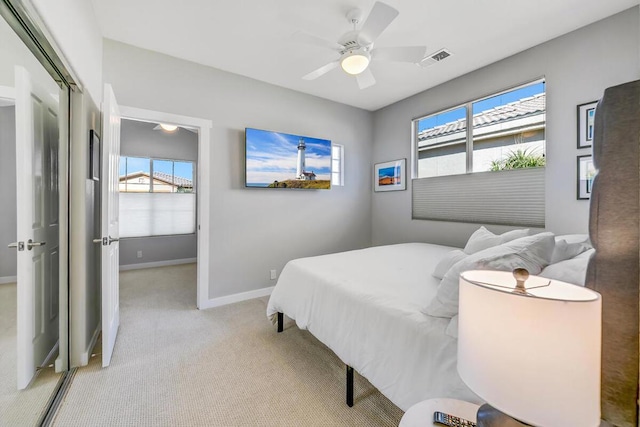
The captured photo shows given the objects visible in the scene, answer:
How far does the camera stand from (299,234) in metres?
3.82

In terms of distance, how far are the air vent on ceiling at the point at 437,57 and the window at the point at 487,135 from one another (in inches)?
29.0

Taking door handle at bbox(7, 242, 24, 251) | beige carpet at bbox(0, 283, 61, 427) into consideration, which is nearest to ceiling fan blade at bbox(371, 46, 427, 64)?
door handle at bbox(7, 242, 24, 251)

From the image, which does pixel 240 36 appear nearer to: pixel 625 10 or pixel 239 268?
pixel 239 268

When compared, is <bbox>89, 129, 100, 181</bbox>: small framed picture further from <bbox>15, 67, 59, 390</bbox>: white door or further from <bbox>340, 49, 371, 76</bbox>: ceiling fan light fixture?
<bbox>340, 49, 371, 76</bbox>: ceiling fan light fixture

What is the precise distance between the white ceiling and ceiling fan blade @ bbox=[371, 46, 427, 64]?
1.07 ft

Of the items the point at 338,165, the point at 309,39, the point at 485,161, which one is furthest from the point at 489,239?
the point at 338,165

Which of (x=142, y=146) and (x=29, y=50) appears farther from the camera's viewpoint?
(x=142, y=146)

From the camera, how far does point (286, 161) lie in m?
3.59

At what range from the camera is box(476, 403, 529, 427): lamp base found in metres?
0.82

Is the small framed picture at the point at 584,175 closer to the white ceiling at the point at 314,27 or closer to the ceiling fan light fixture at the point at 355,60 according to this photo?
the white ceiling at the point at 314,27

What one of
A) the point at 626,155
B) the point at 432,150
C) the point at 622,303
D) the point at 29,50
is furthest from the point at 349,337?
the point at 432,150

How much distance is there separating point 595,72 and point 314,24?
8.11ft

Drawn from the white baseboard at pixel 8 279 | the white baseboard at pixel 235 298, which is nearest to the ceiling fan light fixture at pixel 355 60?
the white baseboard at pixel 8 279

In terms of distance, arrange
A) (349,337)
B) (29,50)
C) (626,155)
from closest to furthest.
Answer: (626,155), (29,50), (349,337)
